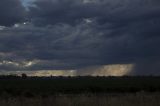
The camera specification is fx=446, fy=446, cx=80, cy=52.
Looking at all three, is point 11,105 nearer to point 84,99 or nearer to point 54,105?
point 54,105

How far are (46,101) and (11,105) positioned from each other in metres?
1.77

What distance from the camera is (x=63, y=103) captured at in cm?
2289

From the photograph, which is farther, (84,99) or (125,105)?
(84,99)

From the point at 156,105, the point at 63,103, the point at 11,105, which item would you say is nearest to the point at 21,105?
the point at 11,105

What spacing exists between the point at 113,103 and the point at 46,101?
11.4 ft

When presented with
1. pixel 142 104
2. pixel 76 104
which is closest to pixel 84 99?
pixel 76 104

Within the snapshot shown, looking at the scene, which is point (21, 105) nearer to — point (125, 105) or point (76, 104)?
point (76, 104)

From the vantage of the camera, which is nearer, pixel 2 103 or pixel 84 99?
pixel 2 103

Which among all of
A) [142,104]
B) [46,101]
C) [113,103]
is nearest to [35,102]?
[46,101]

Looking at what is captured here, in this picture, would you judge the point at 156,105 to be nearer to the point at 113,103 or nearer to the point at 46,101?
the point at 113,103

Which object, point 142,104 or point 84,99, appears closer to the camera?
point 142,104

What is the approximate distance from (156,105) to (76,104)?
13.3ft

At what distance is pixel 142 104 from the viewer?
2253 centimetres

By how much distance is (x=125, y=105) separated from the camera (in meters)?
22.3
